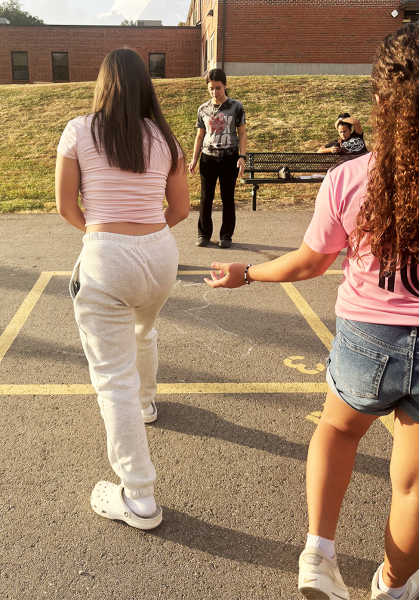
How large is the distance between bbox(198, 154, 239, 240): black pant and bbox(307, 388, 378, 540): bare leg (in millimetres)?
5211

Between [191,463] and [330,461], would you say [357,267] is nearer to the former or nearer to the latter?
[330,461]

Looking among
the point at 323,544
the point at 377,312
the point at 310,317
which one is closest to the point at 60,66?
the point at 310,317

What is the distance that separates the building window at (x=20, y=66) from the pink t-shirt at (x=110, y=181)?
40.6 m

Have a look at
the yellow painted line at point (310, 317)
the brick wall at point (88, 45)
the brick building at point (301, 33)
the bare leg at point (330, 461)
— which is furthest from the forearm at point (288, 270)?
the brick wall at point (88, 45)

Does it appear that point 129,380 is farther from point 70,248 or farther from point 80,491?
point 70,248

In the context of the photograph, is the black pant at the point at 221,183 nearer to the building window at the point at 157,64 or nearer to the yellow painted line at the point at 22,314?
the yellow painted line at the point at 22,314

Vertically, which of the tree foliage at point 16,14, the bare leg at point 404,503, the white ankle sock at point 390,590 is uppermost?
the tree foliage at point 16,14

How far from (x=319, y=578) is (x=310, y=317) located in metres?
3.04

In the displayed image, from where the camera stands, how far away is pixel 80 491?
2.45m

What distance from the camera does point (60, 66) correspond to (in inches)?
1448

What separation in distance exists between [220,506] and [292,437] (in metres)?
0.69

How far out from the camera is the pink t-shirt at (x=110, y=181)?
202cm

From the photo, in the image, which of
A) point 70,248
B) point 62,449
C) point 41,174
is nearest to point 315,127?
point 41,174

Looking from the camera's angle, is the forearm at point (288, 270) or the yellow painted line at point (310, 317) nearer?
the forearm at point (288, 270)
